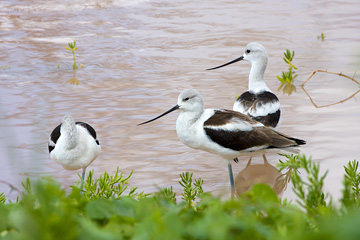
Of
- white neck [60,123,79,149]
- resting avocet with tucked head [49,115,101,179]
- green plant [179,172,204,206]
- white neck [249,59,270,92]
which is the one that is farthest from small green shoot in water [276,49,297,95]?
green plant [179,172,204,206]

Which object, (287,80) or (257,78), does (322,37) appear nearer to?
(287,80)

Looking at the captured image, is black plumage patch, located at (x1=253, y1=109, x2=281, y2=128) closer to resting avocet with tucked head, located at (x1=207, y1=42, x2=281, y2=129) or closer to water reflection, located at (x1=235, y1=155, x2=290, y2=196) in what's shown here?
resting avocet with tucked head, located at (x1=207, y1=42, x2=281, y2=129)

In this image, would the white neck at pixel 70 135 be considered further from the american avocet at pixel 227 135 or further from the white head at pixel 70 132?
the american avocet at pixel 227 135

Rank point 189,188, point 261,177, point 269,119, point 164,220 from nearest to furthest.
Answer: point 164,220 < point 189,188 < point 261,177 < point 269,119

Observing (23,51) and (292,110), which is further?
(23,51)

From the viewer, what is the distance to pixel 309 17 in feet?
38.7

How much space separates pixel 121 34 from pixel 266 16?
9.46 feet

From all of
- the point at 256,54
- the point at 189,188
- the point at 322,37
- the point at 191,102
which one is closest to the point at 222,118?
the point at 191,102

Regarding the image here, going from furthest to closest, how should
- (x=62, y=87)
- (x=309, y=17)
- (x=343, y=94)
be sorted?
(x=309, y=17) → (x=62, y=87) → (x=343, y=94)

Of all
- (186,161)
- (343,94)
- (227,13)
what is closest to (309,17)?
(227,13)

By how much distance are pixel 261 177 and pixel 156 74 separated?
129 inches

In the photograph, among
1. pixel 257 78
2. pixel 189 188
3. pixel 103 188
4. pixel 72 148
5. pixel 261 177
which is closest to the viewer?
pixel 103 188

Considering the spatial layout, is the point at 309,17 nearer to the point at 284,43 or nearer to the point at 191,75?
the point at 284,43

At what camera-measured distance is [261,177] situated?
19.3 ft
